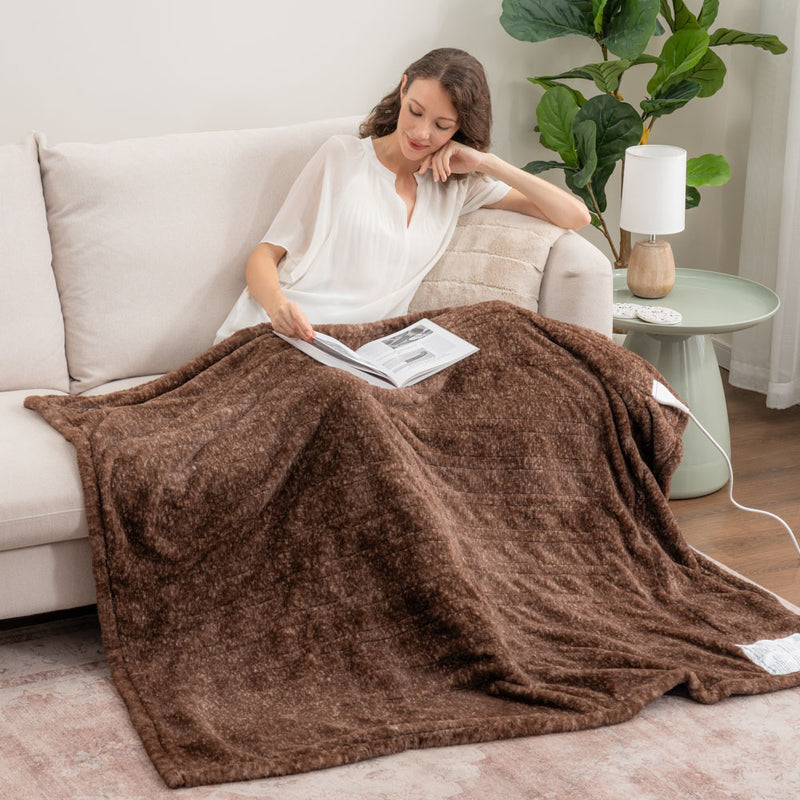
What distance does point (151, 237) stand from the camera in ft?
8.28

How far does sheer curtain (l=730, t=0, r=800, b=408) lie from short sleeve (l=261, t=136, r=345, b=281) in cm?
142

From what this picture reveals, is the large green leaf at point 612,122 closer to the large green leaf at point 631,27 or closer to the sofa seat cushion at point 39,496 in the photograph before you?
the large green leaf at point 631,27

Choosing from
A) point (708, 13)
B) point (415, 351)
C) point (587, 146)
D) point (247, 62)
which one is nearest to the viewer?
point (415, 351)

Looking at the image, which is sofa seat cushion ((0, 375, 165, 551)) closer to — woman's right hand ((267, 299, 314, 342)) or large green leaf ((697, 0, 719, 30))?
woman's right hand ((267, 299, 314, 342))

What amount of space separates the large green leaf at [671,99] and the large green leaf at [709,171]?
17 cm

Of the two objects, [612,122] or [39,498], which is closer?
[39,498]

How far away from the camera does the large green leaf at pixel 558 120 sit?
10.4 ft

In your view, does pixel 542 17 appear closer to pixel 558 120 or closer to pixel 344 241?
pixel 558 120

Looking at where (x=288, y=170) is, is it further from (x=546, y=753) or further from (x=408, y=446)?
(x=546, y=753)

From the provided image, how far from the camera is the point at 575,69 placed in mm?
3252

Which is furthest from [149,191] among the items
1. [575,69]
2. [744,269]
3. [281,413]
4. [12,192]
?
[744,269]

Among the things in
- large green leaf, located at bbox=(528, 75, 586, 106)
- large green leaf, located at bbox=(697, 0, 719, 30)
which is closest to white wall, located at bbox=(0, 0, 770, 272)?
large green leaf, located at bbox=(528, 75, 586, 106)

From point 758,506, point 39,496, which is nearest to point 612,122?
point 758,506

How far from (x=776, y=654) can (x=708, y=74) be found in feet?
6.31
